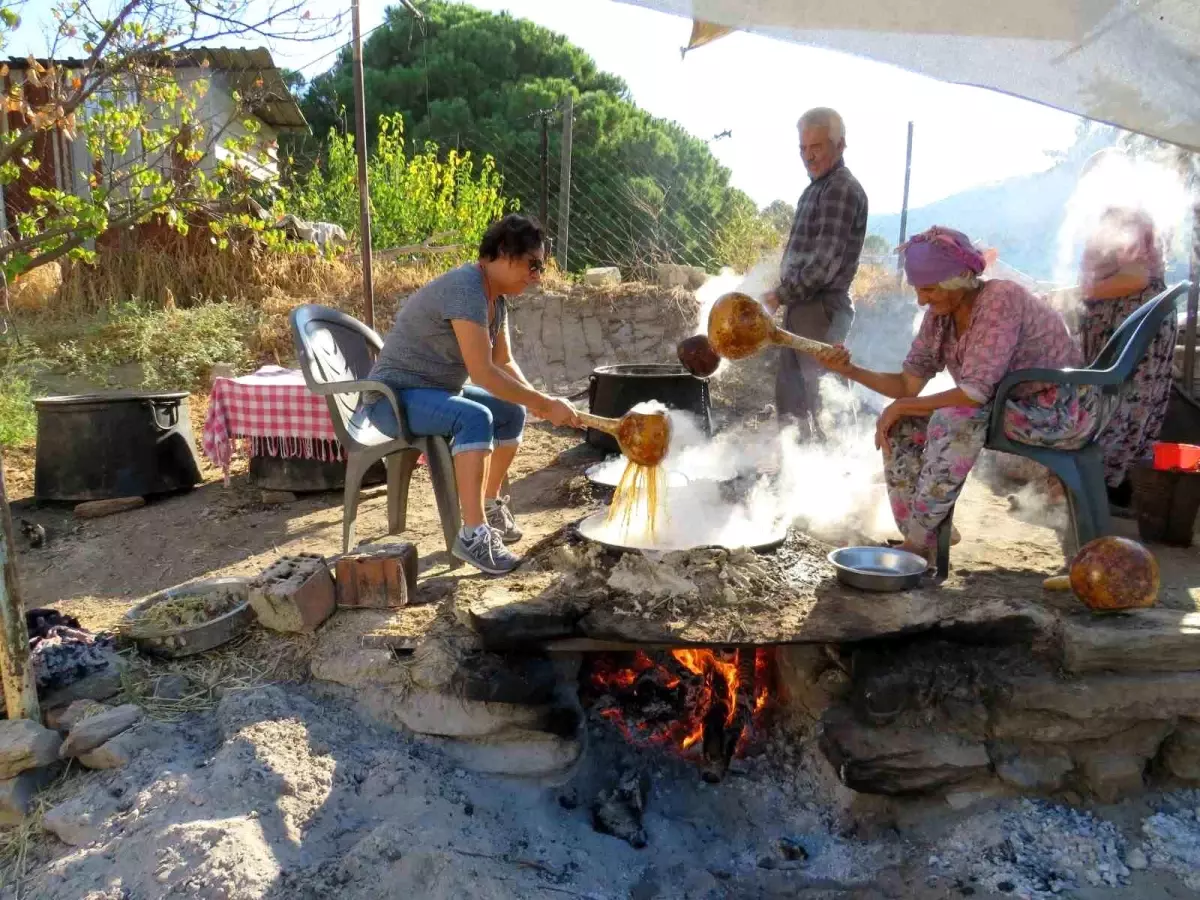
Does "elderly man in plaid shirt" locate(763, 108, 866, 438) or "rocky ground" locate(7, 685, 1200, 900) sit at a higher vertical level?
"elderly man in plaid shirt" locate(763, 108, 866, 438)

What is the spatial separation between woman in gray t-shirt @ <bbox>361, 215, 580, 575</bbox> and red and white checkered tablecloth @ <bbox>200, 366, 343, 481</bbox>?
1.54 metres

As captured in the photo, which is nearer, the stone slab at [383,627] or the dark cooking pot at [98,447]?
the stone slab at [383,627]

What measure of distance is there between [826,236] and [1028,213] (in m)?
2.26

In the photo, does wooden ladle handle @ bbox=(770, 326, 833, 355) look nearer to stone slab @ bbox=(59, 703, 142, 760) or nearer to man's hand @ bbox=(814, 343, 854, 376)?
man's hand @ bbox=(814, 343, 854, 376)

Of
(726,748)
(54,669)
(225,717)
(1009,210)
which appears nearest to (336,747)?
(225,717)

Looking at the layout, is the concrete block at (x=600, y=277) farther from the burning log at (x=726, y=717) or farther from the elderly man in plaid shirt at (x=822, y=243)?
the burning log at (x=726, y=717)

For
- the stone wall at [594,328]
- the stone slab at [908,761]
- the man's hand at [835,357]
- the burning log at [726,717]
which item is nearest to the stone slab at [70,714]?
the burning log at [726,717]

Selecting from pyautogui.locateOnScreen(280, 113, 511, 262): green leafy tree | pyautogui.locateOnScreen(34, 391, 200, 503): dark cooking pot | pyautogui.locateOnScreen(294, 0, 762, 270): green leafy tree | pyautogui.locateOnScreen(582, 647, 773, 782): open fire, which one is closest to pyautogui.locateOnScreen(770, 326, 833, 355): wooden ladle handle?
pyautogui.locateOnScreen(582, 647, 773, 782): open fire

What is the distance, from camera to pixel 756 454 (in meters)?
4.98

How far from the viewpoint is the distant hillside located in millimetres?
5199

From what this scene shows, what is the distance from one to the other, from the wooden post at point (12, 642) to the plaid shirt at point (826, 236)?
11.9 feet

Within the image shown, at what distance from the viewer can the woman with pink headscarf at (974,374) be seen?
3.07 m

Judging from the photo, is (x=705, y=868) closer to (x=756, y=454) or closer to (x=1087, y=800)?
(x=1087, y=800)

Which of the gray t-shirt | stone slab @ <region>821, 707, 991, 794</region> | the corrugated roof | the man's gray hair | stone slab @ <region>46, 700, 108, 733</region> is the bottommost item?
stone slab @ <region>821, 707, 991, 794</region>
